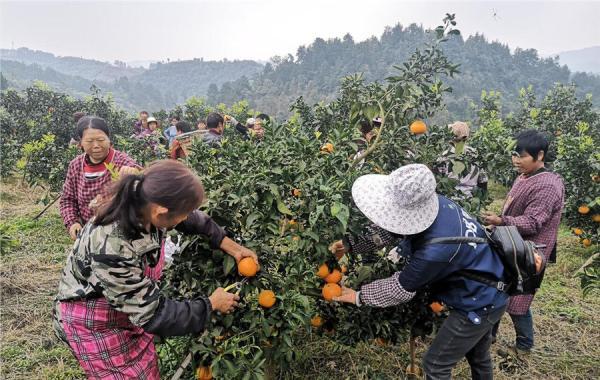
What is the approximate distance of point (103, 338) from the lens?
5.13 ft

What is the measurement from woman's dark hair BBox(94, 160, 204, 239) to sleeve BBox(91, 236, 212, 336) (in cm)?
7

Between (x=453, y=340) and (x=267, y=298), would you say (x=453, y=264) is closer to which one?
(x=453, y=340)

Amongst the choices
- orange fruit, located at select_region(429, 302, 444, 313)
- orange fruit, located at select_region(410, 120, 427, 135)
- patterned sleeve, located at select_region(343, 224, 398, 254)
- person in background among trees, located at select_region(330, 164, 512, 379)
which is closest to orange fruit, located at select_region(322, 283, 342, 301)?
person in background among trees, located at select_region(330, 164, 512, 379)

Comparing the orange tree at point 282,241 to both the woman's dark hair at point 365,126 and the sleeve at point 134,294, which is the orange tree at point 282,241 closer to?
the sleeve at point 134,294

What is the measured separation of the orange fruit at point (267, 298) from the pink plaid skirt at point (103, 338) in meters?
0.43

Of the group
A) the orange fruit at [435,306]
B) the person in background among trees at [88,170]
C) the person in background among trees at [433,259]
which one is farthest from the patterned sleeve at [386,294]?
the person in background among trees at [88,170]

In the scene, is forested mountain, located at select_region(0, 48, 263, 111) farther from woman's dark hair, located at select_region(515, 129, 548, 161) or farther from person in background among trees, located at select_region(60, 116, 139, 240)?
woman's dark hair, located at select_region(515, 129, 548, 161)

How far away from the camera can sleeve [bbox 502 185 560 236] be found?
8.19ft

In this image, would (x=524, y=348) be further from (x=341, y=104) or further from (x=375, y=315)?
(x=341, y=104)

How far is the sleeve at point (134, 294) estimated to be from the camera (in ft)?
4.45

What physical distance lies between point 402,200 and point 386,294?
462 mm

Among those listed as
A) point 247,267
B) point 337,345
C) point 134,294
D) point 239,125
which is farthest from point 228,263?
point 239,125

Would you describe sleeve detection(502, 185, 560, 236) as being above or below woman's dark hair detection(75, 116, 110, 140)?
below

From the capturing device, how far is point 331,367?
2.65 m
